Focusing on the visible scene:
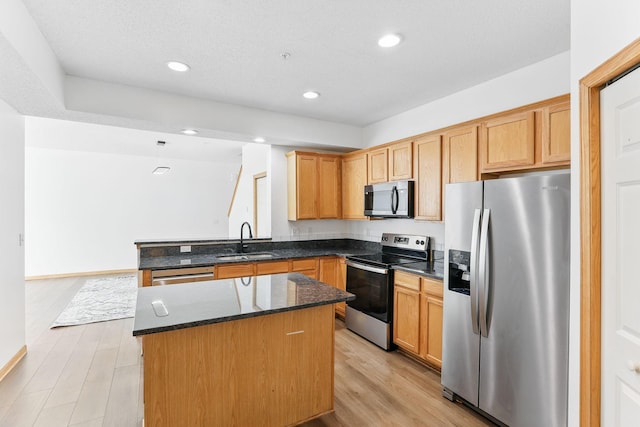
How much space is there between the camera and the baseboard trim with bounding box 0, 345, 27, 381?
9.29 feet

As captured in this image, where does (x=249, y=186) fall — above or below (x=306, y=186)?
above

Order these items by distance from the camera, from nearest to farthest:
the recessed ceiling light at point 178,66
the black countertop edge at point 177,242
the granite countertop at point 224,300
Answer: the granite countertop at point 224,300 → the recessed ceiling light at point 178,66 → the black countertop edge at point 177,242

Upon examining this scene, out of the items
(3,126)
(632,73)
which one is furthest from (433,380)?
(3,126)

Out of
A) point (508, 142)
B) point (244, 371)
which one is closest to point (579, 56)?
point (508, 142)

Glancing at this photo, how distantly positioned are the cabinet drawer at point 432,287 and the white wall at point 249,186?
2.38 meters

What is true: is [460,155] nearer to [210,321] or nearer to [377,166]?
[377,166]

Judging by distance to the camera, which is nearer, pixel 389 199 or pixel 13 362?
pixel 13 362

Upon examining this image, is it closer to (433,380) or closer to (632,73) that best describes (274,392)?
(433,380)

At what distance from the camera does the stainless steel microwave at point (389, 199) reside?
3504 millimetres

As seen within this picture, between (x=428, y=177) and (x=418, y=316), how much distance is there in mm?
1379

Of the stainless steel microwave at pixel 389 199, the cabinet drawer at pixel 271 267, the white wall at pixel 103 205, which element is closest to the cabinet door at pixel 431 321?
the stainless steel microwave at pixel 389 199

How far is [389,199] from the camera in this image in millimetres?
3713

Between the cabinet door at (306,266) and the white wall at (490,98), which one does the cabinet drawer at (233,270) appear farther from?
the white wall at (490,98)

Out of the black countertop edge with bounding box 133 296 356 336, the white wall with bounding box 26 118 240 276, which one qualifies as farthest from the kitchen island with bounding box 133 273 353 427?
the white wall with bounding box 26 118 240 276
